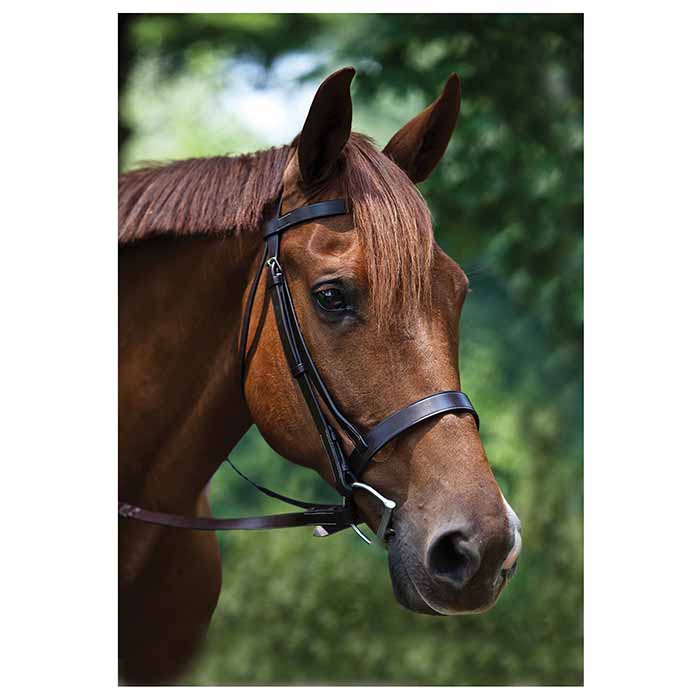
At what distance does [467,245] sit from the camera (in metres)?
4.43

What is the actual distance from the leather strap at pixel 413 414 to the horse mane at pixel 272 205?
0.22 meters

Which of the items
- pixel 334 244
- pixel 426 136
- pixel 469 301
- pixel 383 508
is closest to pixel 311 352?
pixel 334 244

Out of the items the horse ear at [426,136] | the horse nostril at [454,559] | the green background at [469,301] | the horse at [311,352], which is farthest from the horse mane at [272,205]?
the green background at [469,301]

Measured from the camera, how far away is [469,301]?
4461mm

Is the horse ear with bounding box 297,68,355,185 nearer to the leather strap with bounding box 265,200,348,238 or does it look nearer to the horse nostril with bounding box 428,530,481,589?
the leather strap with bounding box 265,200,348,238

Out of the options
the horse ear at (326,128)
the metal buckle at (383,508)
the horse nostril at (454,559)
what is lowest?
the horse nostril at (454,559)

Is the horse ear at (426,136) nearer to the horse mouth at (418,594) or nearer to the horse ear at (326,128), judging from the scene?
the horse ear at (326,128)

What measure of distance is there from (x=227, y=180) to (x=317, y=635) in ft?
11.1

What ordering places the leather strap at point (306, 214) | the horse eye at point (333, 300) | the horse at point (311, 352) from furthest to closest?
the leather strap at point (306, 214), the horse eye at point (333, 300), the horse at point (311, 352)

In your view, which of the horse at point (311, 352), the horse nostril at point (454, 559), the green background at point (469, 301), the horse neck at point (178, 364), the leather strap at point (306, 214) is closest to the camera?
the horse nostril at point (454, 559)

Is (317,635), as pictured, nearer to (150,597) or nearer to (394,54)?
(150,597)

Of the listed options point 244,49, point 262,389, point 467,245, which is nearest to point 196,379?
point 262,389

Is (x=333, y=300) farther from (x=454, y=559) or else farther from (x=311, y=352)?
(x=454, y=559)

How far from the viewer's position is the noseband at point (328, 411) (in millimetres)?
1703
